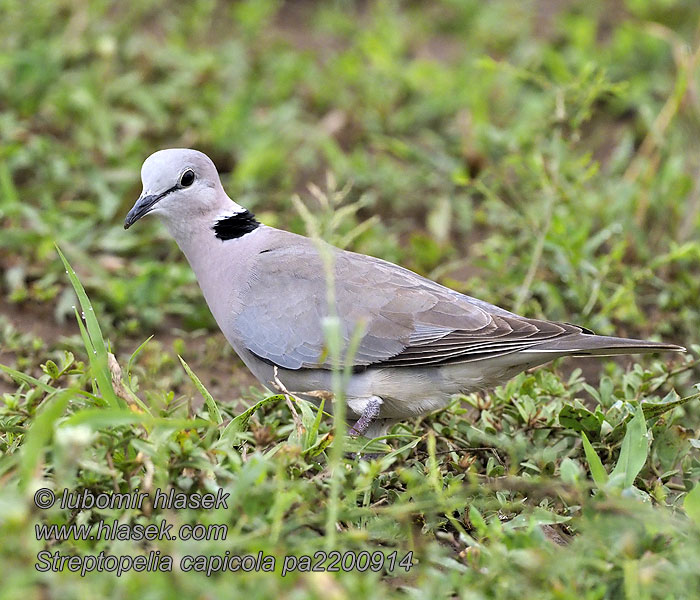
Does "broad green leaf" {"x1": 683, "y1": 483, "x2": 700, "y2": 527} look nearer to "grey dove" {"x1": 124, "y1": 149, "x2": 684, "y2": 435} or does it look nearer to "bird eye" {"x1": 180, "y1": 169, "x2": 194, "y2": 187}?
"grey dove" {"x1": 124, "y1": 149, "x2": 684, "y2": 435}

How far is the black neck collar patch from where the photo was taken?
171 inches

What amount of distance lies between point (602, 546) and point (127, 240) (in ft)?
11.4

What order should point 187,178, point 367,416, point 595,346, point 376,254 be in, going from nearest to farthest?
point 595,346
point 367,416
point 187,178
point 376,254

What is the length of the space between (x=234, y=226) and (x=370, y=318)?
2.94 ft

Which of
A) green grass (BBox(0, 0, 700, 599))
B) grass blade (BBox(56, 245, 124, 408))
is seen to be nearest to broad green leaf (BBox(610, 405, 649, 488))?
green grass (BBox(0, 0, 700, 599))

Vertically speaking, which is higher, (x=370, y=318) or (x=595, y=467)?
(x=370, y=318)

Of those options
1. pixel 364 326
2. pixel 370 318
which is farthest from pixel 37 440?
pixel 370 318

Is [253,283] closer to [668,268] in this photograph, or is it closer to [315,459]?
[315,459]

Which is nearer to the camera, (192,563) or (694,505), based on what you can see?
(192,563)

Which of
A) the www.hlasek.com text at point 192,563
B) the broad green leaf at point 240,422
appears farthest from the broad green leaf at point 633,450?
the broad green leaf at point 240,422

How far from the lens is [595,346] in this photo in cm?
363

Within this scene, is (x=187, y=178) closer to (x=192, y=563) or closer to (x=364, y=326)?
(x=364, y=326)

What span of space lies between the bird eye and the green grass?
26.4 inches

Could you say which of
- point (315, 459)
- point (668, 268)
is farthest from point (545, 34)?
point (315, 459)
